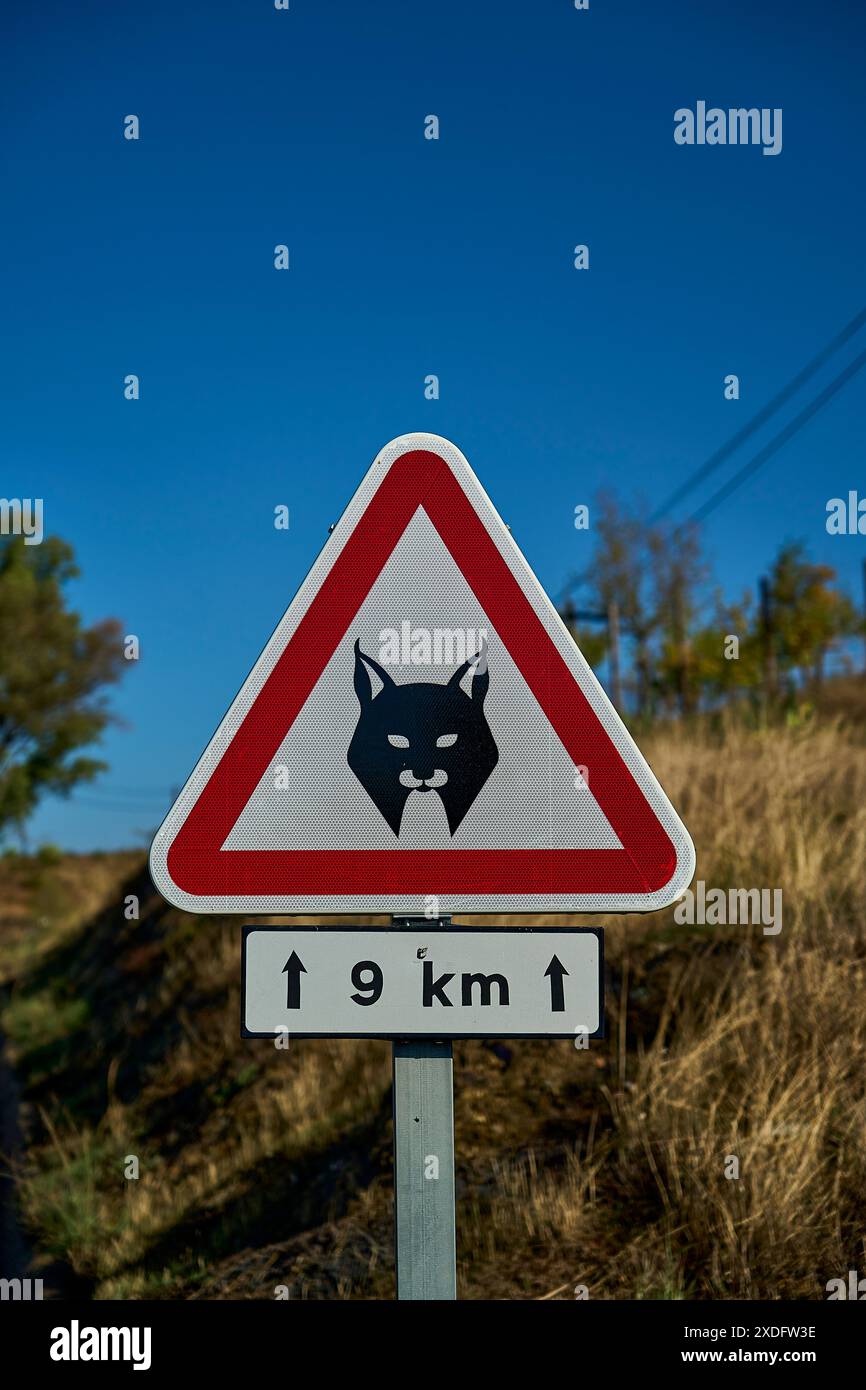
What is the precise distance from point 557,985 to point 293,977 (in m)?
0.49

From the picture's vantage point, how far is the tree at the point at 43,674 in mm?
55438

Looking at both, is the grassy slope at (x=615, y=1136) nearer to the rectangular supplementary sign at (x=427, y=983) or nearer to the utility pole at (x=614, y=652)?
the rectangular supplementary sign at (x=427, y=983)

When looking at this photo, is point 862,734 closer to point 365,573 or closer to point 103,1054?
point 103,1054

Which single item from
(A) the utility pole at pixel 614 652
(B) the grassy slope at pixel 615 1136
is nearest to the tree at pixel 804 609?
(A) the utility pole at pixel 614 652

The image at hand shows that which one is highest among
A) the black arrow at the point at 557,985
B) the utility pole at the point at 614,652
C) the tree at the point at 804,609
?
the tree at the point at 804,609

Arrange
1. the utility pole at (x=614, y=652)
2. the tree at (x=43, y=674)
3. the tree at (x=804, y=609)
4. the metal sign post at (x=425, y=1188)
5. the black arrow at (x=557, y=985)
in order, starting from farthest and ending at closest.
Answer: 1. the tree at (x=43, y=674)
2. the tree at (x=804, y=609)
3. the utility pole at (x=614, y=652)
4. the black arrow at (x=557, y=985)
5. the metal sign post at (x=425, y=1188)

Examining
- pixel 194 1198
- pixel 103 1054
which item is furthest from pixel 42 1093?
pixel 194 1198

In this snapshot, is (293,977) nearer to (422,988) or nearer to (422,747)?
(422,988)

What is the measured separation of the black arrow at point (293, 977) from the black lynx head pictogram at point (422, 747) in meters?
0.31

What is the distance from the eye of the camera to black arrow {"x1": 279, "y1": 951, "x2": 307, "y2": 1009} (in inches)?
88.4

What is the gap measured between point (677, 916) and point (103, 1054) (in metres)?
7.08

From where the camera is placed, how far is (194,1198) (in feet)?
19.1

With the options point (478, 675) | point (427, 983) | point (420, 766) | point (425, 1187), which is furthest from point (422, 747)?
point (425, 1187)

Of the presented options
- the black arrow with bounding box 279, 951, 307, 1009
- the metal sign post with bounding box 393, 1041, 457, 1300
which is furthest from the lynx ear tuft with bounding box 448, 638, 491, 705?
the metal sign post with bounding box 393, 1041, 457, 1300
